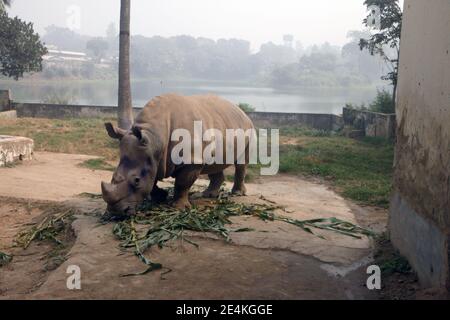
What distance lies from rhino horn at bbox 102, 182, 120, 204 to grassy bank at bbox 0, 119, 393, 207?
5.11 meters

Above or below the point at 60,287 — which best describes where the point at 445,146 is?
above

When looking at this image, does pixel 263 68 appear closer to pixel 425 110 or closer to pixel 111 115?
pixel 111 115

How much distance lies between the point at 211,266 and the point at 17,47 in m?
21.5

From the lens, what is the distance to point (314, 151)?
50.5ft

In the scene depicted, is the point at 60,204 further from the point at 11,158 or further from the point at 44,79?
the point at 44,79

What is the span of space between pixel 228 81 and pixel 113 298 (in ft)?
387

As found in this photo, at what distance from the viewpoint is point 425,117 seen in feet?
16.2

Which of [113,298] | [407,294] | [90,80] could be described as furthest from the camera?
[90,80]

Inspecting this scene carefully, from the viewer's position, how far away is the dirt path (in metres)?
4.28

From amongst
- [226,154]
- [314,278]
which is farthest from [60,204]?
[314,278]

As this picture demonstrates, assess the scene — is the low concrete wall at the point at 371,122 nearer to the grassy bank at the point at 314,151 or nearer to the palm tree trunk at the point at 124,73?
the grassy bank at the point at 314,151

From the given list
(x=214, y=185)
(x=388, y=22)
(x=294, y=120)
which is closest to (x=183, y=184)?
(x=214, y=185)

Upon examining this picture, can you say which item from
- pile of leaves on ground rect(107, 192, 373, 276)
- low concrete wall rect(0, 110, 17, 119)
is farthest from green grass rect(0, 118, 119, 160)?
pile of leaves on ground rect(107, 192, 373, 276)

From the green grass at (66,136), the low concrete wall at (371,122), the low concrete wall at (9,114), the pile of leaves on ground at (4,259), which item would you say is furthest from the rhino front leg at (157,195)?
the low concrete wall at (9,114)
